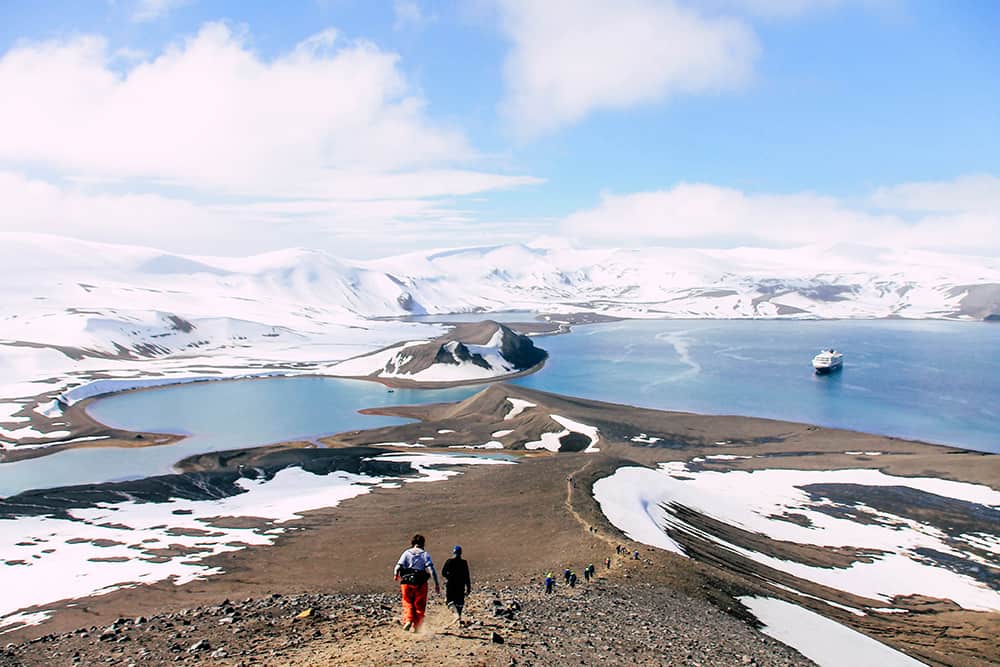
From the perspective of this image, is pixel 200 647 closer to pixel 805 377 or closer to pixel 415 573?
pixel 415 573

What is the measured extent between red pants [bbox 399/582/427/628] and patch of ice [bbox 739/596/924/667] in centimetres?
888

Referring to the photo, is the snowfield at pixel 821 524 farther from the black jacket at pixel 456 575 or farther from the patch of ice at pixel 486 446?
the patch of ice at pixel 486 446

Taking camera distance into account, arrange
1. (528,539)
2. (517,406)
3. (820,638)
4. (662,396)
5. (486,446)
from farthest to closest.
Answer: (662,396) < (517,406) < (486,446) < (528,539) < (820,638)

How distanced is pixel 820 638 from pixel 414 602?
10808 millimetres

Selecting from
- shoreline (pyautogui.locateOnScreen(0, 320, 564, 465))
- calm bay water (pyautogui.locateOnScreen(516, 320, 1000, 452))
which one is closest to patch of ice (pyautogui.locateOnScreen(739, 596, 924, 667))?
shoreline (pyautogui.locateOnScreen(0, 320, 564, 465))

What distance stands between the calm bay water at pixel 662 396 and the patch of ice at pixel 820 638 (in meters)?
37.6

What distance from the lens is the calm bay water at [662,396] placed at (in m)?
49.3

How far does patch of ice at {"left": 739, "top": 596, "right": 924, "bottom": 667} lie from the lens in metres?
13.9

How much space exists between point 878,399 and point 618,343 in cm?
6111

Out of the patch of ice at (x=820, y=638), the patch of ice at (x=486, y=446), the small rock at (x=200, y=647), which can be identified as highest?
the small rock at (x=200, y=647)

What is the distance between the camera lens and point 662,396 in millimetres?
68500

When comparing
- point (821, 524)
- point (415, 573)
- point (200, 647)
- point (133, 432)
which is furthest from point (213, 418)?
point (415, 573)

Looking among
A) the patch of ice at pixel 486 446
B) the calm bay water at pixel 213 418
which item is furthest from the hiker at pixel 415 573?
the patch of ice at pixel 486 446

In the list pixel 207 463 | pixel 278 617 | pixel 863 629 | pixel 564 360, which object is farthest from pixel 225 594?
pixel 564 360
